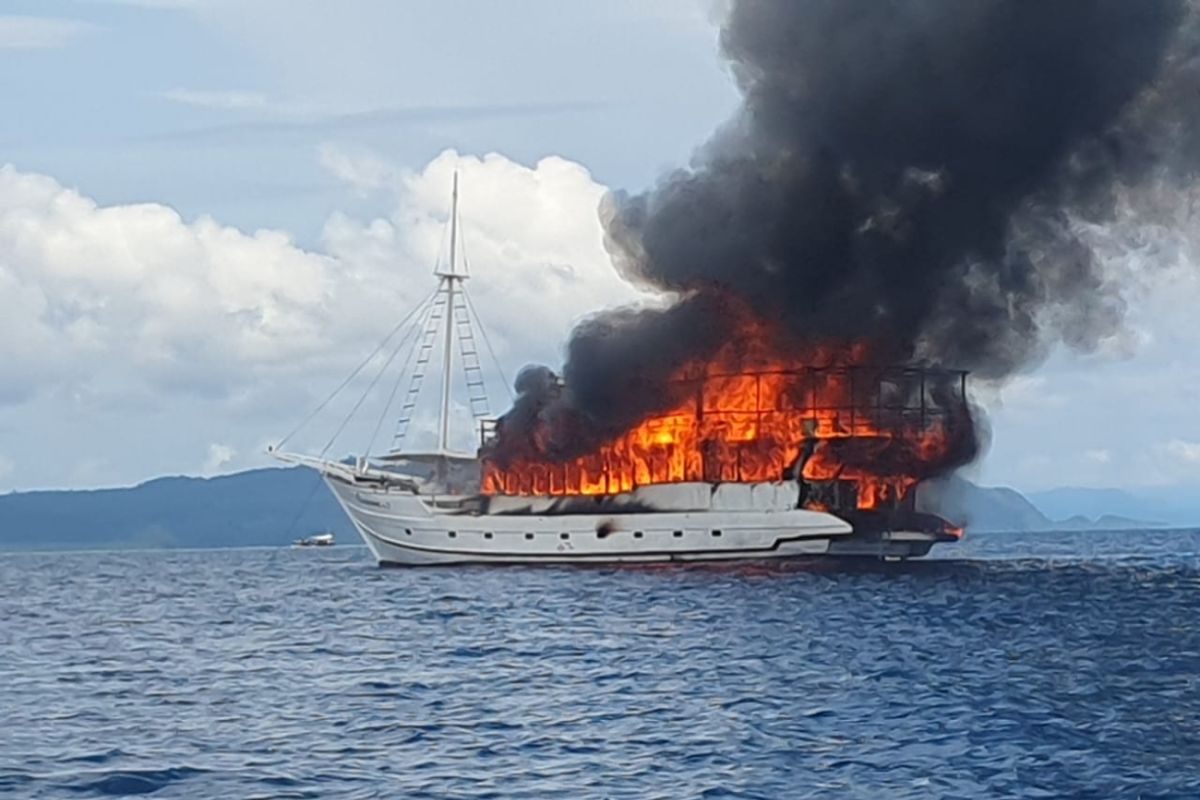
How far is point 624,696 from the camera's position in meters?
49.1

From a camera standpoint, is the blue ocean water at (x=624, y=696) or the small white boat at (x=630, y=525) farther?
the small white boat at (x=630, y=525)

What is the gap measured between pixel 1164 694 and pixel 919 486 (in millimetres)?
73687

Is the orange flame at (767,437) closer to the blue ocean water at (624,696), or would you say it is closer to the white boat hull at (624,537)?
the white boat hull at (624,537)

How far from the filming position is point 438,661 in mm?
58938

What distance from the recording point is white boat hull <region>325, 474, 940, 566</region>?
10662cm

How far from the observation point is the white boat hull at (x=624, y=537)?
106625 millimetres

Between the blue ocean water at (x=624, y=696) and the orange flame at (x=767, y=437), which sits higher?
the orange flame at (x=767, y=437)

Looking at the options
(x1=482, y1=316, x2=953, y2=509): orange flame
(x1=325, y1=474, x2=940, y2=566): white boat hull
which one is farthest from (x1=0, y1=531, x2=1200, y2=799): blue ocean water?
(x1=482, y1=316, x2=953, y2=509): orange flame

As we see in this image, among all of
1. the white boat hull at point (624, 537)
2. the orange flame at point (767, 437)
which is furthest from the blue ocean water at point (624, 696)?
the orange flame at point (767, 437)

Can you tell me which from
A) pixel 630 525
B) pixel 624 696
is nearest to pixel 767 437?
pixel 630 525

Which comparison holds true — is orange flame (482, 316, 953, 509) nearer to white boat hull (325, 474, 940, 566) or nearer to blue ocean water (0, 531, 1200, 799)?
white boat hull (325, 474, 940, 566)

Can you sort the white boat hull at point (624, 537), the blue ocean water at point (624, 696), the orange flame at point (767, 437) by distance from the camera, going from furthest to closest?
the orange flame at point (767, 437)
the white boat hull at point (624, 537)
the blue ocean water at point (624, 696)

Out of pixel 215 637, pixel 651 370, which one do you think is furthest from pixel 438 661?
pixel 651 370

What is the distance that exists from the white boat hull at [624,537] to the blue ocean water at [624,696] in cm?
1541
